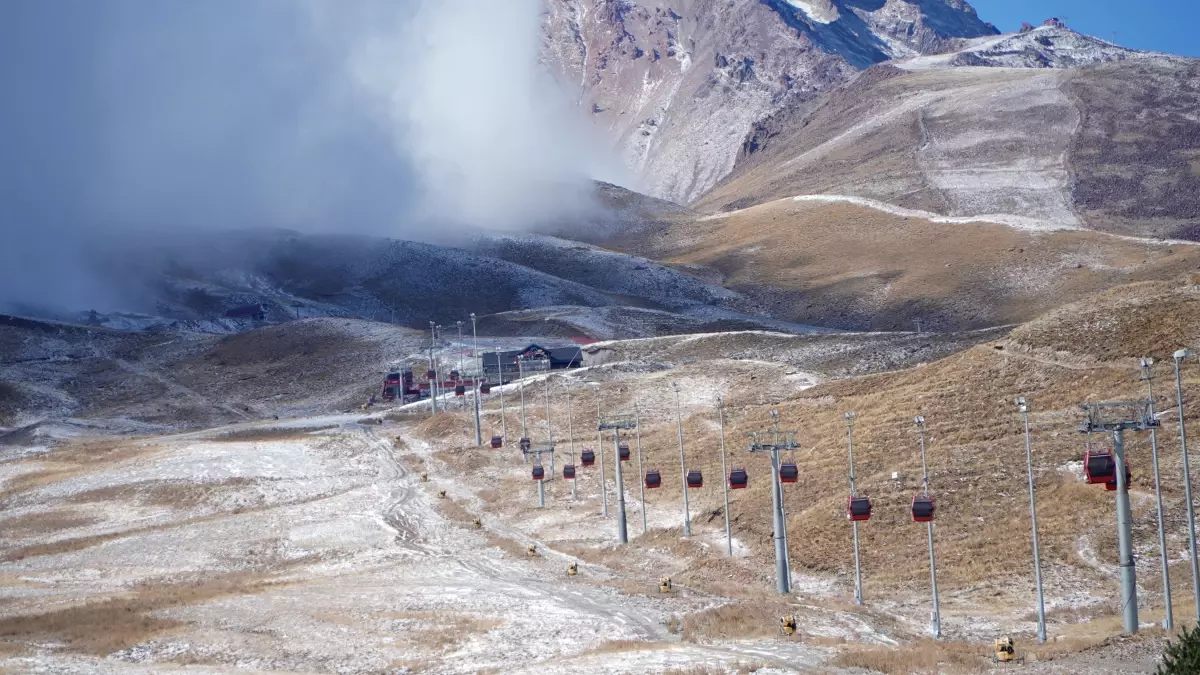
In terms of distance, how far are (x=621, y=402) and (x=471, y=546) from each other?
1729 inches

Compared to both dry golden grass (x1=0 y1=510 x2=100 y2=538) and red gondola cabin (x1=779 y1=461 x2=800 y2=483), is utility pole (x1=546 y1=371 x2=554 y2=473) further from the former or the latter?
red gondola cabin (x1=779 y1=461 x2=800 y2=483)

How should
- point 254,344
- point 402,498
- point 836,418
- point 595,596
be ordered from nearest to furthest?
point 595,596 → point 836,418 → point 402,498 → point 254,344

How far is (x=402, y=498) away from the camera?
86125 mm

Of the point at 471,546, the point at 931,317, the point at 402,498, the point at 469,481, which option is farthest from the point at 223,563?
the point at 931,317

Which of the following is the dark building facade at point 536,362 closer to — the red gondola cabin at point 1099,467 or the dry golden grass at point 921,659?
the red gondola cabin at point 1099,467

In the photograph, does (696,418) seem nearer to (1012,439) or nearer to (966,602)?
(1012,439)

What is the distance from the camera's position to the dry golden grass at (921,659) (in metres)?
35.5

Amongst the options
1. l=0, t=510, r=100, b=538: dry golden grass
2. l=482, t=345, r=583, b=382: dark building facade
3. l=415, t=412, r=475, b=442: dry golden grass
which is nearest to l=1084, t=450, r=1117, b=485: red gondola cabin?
l=0, t=510, r=100, b=538: dry golden grass

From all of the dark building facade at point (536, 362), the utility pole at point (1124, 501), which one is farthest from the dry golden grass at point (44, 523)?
the dark building facade at point (536, 362)

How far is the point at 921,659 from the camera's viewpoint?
36.5 m

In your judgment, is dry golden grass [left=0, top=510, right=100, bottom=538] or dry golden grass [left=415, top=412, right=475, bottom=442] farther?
dry golden grass [left=415, top=412, right=475, bottom=442]

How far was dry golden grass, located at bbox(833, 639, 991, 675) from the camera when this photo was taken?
35.5 metres

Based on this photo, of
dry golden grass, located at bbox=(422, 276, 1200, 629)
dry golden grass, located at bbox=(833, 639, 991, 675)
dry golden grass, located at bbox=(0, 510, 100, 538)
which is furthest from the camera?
dry golden grass, located at bbox=(0, 510, 100, 538)

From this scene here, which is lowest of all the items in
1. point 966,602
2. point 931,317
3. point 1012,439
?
point 966,602
